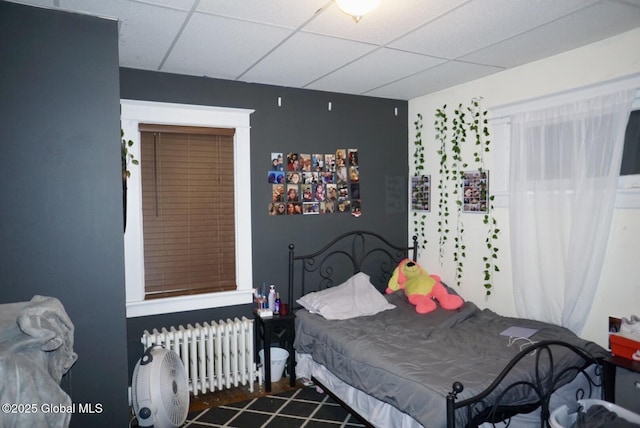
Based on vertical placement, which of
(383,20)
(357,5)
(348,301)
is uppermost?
(383,20)

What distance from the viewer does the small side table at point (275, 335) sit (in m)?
3.41

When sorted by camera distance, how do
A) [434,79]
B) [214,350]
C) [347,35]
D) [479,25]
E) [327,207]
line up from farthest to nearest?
[327,207] < [434,79] < [214,350] < [347,35] < [479,25]

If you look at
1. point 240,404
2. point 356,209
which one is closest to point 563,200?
Answer: point 356,209

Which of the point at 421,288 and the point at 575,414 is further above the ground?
the point at 421,288

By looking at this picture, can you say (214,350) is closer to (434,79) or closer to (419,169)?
(419,169)

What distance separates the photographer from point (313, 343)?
10.8 ft

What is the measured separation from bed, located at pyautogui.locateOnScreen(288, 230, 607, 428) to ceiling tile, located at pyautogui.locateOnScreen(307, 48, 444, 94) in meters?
1.40

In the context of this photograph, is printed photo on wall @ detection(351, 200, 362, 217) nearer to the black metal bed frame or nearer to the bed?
the bed

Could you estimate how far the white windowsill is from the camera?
3254mm

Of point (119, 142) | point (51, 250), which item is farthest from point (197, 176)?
point (51, 250)

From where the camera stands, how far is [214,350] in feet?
11.5

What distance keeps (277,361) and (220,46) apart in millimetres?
2510

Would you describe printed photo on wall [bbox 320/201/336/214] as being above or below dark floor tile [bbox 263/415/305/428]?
above

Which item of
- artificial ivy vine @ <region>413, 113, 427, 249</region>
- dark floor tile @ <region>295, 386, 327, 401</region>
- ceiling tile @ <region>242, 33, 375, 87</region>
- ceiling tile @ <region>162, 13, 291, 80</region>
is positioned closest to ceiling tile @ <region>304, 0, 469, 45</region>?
ceiling tile @ <region>242, 33, 375, 87</region>
